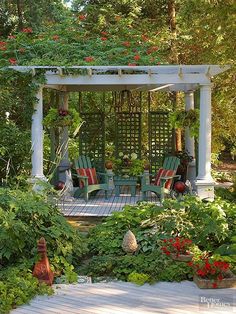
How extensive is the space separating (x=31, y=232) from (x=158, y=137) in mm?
6363

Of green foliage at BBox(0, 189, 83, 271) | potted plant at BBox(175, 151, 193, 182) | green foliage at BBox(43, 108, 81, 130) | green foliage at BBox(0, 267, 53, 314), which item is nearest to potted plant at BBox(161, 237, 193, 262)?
green foliage at BBox(0, 189, 83, 271)

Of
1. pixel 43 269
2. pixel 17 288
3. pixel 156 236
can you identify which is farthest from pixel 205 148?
pixel 17 288

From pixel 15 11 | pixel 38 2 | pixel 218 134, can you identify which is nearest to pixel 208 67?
pixel 218 134

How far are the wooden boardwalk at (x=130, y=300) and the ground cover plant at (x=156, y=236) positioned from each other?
214mm

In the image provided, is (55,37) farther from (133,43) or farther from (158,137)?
(158,137)

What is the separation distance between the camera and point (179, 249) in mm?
5555

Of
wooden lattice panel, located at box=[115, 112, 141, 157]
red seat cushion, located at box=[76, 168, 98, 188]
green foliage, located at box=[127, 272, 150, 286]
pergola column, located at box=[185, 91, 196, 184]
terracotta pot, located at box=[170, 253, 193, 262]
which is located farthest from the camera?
wooden lattice panel, located at box=[115, 112, 141, 157]

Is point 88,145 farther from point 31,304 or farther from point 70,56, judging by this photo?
point 31,304

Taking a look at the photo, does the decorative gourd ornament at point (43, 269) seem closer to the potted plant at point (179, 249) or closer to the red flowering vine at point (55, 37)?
the potted plant at point (179, 249)

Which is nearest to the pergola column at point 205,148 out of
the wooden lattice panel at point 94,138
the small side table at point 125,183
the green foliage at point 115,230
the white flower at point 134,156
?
the small side table at point 125,183

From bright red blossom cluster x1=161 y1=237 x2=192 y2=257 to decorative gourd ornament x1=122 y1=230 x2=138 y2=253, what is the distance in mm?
342

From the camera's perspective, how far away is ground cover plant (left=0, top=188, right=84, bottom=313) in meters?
4.79

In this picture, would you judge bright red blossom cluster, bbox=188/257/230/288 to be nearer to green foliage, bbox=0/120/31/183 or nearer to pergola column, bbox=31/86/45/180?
pergola column, bbox=31/86/45/180

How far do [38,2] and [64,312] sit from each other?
12.2 metres
